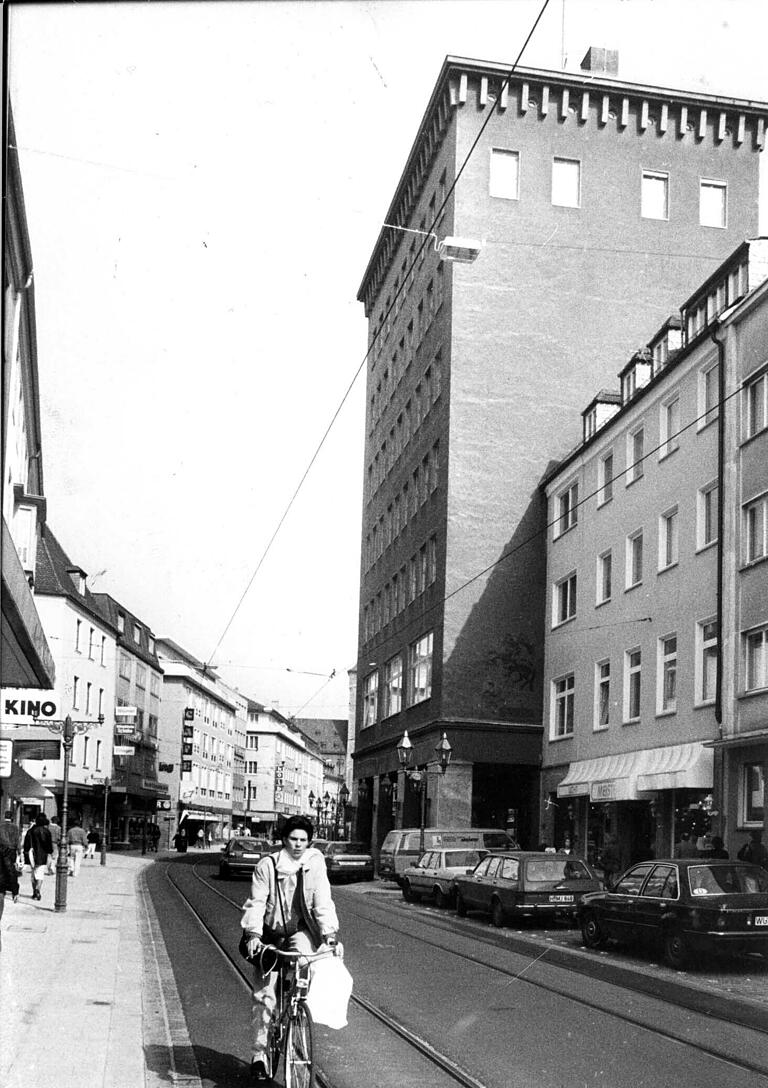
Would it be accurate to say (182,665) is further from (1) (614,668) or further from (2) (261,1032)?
(2) (261,1032)

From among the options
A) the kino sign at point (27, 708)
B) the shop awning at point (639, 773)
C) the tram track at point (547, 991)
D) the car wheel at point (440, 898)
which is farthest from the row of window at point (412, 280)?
the tram track at point (547, 991)

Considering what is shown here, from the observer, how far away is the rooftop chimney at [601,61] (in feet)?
160

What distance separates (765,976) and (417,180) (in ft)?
136

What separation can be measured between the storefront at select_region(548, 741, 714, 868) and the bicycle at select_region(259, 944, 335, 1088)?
21025mm

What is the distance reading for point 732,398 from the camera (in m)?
27.4

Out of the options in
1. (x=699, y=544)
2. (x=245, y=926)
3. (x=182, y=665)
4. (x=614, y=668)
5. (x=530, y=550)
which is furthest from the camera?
(x=182, y=665)

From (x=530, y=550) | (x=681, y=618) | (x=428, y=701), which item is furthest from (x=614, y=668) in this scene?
(x=428, y=701)

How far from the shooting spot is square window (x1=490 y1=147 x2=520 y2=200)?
45.5 metres

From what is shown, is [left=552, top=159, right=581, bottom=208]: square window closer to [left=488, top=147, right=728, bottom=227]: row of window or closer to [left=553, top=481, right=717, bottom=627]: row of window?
[left=488, top=147, right=728, bottom=227]: row of window

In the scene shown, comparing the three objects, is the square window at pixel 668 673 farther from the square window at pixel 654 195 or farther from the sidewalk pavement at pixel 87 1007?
the square window at pixel 654 195

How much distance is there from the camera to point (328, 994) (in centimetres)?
724

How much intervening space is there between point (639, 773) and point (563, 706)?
9290 mm

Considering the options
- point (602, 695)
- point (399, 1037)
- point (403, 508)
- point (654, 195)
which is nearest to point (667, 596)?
point (602, 695)

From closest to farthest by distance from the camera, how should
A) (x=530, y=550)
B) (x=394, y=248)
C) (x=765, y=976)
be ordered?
(x=765, y=976) < (x=530, y=550) < (x=394, y=248)
